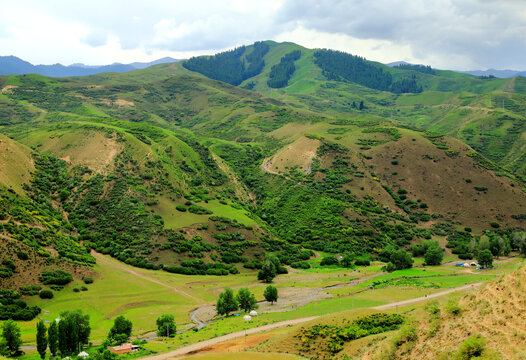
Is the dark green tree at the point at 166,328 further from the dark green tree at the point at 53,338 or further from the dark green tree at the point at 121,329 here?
the dark green tree at the point at 53,338

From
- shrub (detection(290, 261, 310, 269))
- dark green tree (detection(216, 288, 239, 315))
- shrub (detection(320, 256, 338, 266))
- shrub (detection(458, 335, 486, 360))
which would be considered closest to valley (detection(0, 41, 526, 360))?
shrub (detection(290, 261, 310, 269))

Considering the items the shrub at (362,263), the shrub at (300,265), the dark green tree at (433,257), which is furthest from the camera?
the shrub at (362,263)

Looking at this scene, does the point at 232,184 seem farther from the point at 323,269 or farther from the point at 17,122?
the point at 17,122

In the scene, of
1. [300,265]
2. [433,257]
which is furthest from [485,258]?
[300,265]

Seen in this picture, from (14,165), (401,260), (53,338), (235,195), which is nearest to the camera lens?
(53,338)

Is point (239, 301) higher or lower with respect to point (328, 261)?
higher

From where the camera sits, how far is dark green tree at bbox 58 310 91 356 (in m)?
52.5

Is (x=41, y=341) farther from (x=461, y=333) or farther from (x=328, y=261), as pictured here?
(x=328, y=261)

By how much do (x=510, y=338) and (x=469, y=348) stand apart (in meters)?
2.46

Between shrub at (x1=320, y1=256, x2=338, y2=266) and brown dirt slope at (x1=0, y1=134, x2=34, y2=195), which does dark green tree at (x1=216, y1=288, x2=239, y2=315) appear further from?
brown dirt slope at (x1=0, y1=134, x2=34, y2=195)

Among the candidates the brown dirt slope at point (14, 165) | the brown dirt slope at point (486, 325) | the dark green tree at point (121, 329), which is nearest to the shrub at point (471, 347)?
the brown dirt slope at point (486, 325)

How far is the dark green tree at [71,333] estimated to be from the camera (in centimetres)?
5247

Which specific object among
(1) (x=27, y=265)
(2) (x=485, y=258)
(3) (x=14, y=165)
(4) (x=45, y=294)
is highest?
(3) (x=14, y=165)

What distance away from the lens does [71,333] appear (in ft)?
174
